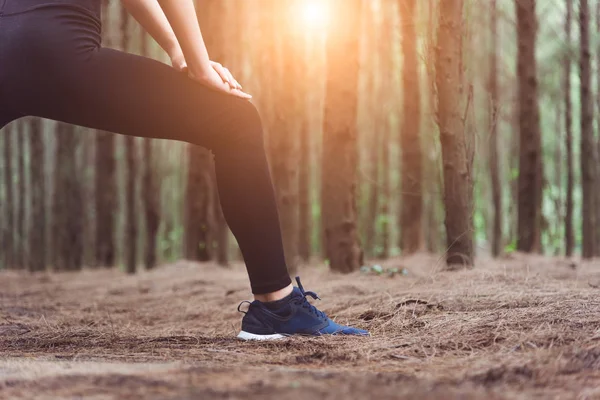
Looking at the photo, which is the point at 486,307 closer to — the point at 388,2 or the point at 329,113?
the point at 329,113

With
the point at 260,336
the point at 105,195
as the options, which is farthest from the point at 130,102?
the point at 105,195

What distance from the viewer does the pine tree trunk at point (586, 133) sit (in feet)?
30.6

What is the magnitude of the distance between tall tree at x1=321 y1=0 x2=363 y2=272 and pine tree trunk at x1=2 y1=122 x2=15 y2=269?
1039 cm

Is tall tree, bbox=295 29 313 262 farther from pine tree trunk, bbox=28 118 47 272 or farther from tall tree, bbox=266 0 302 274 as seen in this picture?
pine tree trunk, bbox=28 118 47 272

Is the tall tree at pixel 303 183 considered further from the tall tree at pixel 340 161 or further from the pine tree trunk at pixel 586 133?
the tall tree at pixel 340 161

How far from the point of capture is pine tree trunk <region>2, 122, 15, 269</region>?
1564 centimetres

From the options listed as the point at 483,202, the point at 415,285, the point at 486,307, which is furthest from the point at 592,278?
the point at 483,202

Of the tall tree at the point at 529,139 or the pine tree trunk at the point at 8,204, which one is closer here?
the tall tree at the point at 529,139

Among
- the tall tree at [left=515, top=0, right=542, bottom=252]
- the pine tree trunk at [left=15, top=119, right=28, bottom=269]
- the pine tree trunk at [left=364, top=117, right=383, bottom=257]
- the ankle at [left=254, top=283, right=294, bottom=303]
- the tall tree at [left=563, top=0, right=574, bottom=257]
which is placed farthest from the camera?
the pine tree trunk at [left=15, top=119, right=28, bottom=269]

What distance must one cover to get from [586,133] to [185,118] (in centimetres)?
811

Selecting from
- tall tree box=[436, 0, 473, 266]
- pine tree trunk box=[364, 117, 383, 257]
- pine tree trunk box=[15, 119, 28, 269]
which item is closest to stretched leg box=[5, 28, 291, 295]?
tall tree box=[436, 0, 473, 266]

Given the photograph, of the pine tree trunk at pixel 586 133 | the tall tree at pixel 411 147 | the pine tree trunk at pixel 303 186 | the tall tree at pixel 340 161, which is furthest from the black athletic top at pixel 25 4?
the pine tree trunk at pixel 303 186

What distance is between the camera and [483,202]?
69.2 feet

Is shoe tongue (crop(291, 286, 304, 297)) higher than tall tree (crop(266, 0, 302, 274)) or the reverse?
the reverse
